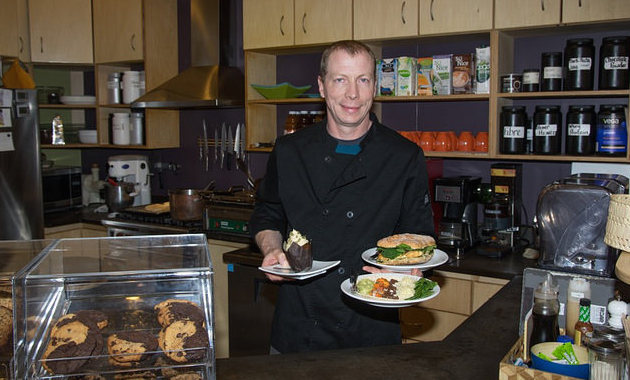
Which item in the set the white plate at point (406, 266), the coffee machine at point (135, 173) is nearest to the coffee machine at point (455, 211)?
the white plate at point (406, 266)

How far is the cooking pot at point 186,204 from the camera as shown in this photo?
13.3 feet

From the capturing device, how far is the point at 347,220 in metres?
2.14

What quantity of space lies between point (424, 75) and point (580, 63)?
2.73 ft

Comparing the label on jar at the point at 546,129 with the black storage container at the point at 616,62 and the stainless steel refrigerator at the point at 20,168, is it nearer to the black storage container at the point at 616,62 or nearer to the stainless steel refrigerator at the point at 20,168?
the black storage container at the point at 616,62

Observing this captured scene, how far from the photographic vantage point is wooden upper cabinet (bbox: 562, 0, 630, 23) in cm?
280

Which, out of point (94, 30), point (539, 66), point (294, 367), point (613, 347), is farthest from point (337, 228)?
point (94, 30)

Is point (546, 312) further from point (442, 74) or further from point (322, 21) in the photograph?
point (322, 21)

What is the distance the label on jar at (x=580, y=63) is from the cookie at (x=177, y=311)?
2.52 metres

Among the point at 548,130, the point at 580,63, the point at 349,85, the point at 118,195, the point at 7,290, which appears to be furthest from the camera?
the point at 118,195

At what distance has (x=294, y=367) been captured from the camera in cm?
148

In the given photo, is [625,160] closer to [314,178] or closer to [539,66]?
[539,66]

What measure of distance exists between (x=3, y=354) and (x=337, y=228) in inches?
46.4

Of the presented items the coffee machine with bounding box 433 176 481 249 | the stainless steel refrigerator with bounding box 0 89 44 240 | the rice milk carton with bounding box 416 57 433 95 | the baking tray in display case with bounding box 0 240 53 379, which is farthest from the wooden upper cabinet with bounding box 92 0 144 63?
the baking tray in display case with bounding box 0 240 53 379

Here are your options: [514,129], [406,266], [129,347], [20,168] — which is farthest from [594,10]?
[20,168]
